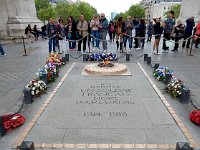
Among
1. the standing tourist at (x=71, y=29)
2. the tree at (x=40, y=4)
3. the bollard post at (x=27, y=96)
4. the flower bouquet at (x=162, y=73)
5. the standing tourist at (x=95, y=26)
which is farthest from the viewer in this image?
the tree at (x=40, y=4)

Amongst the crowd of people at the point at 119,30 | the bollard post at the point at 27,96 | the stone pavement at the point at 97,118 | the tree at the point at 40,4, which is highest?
the tree at the point at 40,4

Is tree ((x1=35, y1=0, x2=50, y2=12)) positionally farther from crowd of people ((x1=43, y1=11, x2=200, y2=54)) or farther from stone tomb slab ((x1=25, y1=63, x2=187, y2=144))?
stone tomb slab ((x1=25, y1=63, x2=187, y2=144))

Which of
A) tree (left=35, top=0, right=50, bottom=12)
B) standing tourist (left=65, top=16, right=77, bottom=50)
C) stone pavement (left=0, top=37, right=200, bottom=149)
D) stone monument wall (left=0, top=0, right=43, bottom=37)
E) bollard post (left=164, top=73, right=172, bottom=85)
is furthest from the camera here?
tree (left=35, top=0, right=50, bottom=12)

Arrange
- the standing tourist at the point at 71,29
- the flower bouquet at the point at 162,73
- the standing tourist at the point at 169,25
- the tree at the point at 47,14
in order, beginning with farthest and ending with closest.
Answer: the tree at the point at 47,14, the standing tourist at the point at 71,29, the standing tourist at the point at 169,25, the flower bouquet at the point at 162,73

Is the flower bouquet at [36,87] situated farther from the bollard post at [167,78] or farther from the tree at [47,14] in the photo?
the tree at [47,14]

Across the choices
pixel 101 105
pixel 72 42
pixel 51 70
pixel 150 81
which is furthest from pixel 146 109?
pixel 72 42

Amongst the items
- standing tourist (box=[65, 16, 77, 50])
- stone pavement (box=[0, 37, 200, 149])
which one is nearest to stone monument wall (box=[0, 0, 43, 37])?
standing tourist (box=[65, 16, 77, 50])

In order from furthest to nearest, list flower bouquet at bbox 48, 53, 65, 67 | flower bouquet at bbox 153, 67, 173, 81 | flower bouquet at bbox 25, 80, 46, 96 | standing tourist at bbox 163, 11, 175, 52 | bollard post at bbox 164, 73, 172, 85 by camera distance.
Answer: standing tourist at bbox 163, 11, 175, 52, flower bouquet at bbox 48, 53, 65, 67, flower bouquet at bbox 153, 67, 173, 81, bollard post at bbox 164, 73, 172, 85, flower bouquet at bbox 25, 80, 46, 96

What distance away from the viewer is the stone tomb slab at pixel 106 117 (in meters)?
3.86

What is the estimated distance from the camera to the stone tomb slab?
386cm

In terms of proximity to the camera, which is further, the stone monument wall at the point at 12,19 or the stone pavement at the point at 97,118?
the stone monument wall at the point at 12,19

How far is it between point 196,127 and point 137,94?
1.89 m

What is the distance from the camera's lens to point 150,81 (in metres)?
6.85

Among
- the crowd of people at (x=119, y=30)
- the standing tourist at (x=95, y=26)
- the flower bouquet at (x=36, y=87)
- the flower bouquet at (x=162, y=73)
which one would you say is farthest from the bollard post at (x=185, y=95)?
the standing tourist at (x=95, y=26)
